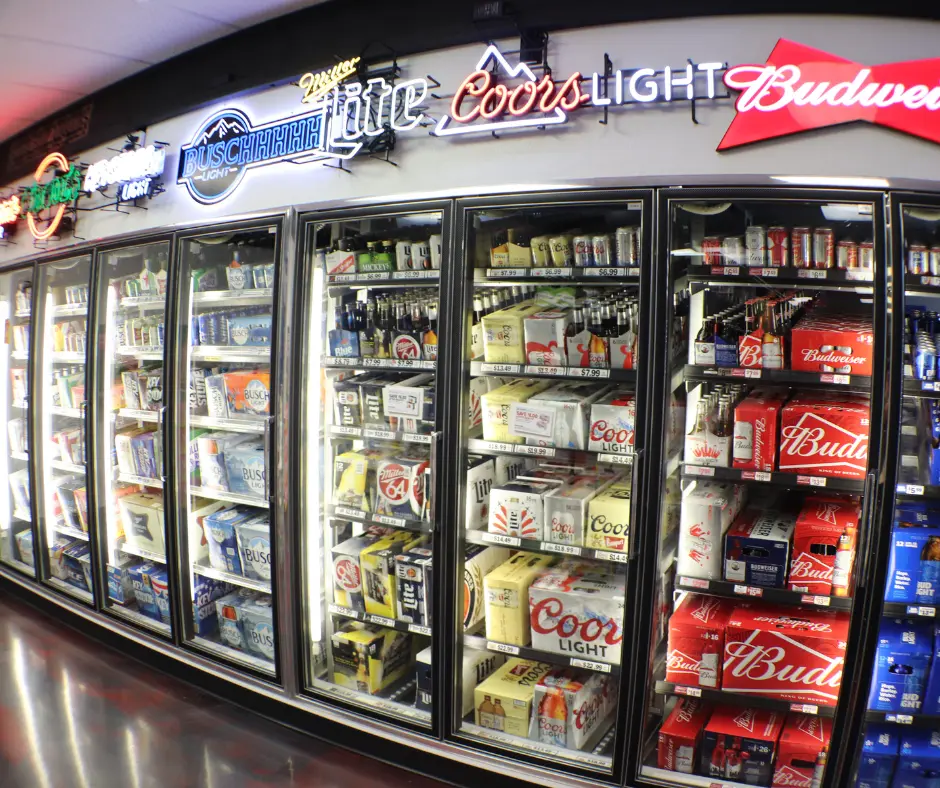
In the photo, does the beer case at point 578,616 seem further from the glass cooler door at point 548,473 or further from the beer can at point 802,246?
the beer can at point 802,246

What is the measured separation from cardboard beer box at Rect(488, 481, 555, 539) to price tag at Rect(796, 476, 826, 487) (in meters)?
0.90

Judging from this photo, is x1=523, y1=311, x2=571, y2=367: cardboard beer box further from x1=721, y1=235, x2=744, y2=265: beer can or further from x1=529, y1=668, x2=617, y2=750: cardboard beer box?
x1=529, y1=668, x2=617, y2=750: cardboard beer box

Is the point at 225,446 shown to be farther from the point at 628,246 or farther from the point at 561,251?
the point at 628,246

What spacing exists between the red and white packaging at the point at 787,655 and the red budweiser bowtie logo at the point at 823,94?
1.68 m

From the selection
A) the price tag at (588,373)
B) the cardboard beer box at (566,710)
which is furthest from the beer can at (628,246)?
the cardboard beer box at (566,710)

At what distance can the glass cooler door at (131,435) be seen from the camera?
3.98m

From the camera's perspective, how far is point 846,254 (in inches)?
→ 93.6

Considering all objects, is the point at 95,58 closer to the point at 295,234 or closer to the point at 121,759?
the point at 295,234

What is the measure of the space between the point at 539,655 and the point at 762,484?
1072mm

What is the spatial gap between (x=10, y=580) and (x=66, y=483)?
974 mm

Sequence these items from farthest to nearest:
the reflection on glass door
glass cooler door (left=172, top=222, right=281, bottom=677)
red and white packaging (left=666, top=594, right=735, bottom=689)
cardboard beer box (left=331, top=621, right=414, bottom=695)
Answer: the reflection on glass door < glass cooler door (left=172, top=222, right=281, bottom=677) < cardboard beer box (left=331, top=621, right=414, bottom=695) < red and white packaging (left=666, top=594, right=735, bottom=689)

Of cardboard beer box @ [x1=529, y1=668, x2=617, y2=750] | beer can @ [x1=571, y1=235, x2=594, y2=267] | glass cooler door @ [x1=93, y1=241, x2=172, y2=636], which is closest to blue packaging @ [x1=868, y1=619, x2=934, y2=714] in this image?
cardboard beer box @ [x1=529, y1=668, x2=617, y2=750]

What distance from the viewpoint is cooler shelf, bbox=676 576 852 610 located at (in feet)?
7.89

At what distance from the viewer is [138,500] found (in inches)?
163
